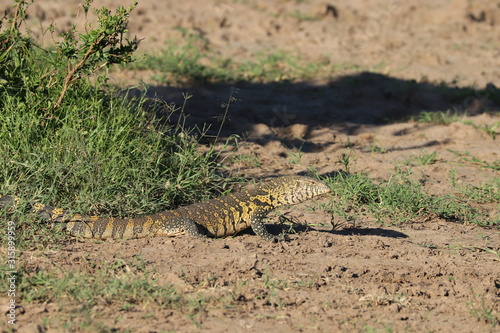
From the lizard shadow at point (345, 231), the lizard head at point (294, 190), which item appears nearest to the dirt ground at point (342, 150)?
the lizard shadow at point (345, 231)

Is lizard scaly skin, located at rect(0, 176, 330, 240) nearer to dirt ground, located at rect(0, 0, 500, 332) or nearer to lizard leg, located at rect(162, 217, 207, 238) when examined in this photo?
lizard leg, located at rect(162, 217, 207, 238)

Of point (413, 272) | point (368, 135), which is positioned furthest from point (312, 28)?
point (413, 272)

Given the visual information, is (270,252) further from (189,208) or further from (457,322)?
(457,322)

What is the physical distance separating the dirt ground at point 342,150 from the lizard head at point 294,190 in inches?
14.3

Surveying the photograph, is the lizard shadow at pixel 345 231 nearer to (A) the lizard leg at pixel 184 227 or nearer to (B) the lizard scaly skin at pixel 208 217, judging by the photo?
(B) the lizard scaly skin at pixel 208 217

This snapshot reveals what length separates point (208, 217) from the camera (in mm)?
5988

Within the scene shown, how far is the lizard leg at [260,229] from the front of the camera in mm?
5977

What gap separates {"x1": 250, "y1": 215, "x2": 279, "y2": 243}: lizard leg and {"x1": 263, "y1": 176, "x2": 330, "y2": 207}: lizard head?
33cm

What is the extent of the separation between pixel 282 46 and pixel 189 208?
314 inches

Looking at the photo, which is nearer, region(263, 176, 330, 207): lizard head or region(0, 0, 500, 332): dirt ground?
region(0, 0, 500, 332): dirt ground

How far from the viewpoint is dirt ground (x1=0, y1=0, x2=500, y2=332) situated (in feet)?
15.9

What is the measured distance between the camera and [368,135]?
9484mm

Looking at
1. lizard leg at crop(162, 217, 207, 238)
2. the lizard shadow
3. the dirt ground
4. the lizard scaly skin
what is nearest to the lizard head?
the lizard scaly skin

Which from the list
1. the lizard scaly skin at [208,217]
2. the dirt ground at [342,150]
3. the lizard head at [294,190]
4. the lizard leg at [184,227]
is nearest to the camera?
the dirt ground at [342,150]
